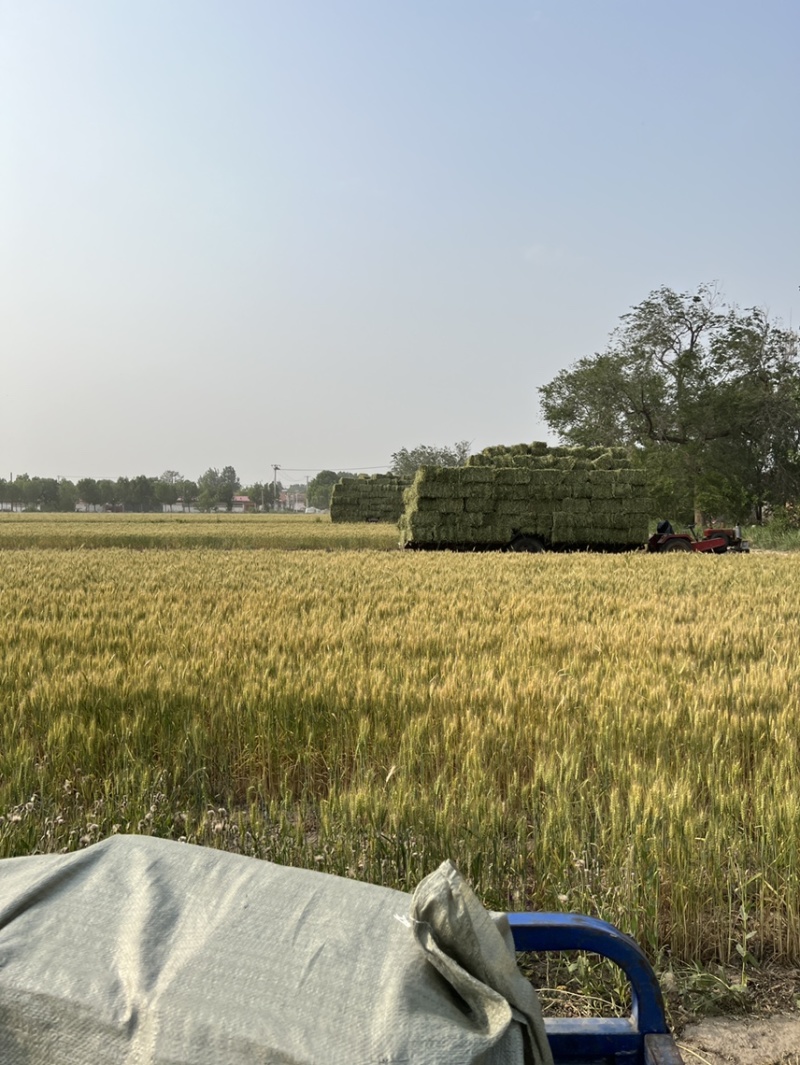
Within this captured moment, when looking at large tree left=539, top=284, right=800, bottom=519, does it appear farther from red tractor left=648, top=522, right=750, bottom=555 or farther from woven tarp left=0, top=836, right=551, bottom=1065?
woven tarp left=0, top=836, right=551, bottom=1065

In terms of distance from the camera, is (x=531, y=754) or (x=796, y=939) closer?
(x=796, y=939)

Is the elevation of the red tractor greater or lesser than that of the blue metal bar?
greater

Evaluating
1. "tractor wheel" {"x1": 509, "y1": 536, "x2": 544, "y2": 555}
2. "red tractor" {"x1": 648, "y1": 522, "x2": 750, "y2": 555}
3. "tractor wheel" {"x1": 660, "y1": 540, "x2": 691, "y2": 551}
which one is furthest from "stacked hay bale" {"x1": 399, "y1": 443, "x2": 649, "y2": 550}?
"tractor wheel" {"x1": 660, "y1": 540, "x2": 691, "y2": 551}

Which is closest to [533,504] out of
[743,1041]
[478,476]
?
[478,476]

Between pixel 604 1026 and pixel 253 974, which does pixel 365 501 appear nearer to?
pixel 604 1026

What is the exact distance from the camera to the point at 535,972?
229 cm

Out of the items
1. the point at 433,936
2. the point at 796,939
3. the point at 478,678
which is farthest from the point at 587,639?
the point at 433,936

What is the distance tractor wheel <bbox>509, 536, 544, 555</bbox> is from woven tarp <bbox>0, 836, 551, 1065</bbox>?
19.3 m

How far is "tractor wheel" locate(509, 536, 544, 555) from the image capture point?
20.2 m

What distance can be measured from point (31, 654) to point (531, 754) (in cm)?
368

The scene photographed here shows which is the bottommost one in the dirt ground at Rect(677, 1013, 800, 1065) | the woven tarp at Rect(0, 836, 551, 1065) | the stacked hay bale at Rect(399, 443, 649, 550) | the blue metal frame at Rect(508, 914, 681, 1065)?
the dirt ground at Rect(677, 1013, 800, 1065)

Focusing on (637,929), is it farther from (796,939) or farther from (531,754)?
(531,754)

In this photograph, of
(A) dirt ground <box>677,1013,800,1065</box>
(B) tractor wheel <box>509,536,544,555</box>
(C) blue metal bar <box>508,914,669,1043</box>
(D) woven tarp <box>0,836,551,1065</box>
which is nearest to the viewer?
(D) woven tarp <box>0,836,551,1065</box>

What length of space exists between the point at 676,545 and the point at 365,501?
28704 millimetres
